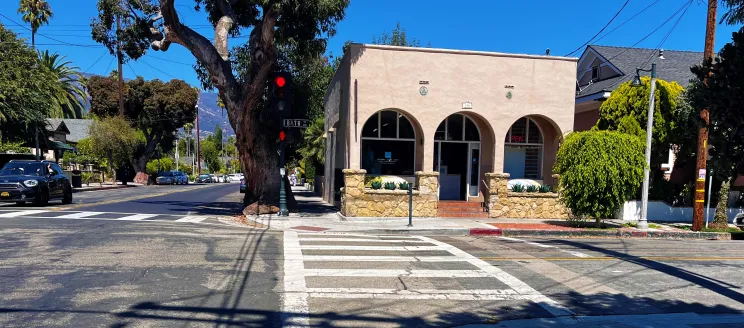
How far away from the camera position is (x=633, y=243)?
13.0m

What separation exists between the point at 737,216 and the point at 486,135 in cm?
983

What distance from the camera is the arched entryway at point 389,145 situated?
1814 centimetres

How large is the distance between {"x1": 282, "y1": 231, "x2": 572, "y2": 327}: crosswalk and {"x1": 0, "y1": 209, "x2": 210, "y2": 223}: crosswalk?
20.2ft

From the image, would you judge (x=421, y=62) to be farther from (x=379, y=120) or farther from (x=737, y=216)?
(x=737, y=216)

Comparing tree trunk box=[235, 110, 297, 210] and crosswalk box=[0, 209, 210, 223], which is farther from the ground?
tree trunk box=[235, 110, 297, 210]

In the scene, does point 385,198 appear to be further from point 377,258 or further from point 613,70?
point 613,70

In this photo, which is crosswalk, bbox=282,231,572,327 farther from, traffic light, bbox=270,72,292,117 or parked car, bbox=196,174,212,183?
parked car, bbox=196,174,212,183

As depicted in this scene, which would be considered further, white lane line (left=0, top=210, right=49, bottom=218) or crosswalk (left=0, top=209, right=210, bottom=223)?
crosswalk (left=0, top=209, right=210, bottom=223)

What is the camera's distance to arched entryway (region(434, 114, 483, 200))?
18.7 meters

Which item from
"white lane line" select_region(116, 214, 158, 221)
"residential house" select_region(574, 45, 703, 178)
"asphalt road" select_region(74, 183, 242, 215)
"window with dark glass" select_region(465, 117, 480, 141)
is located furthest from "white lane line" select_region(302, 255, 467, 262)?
"residential house" select_region(574, 45, 703, 178)

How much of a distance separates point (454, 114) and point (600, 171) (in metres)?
5.86

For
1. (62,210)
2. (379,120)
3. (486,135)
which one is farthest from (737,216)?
(62,210)

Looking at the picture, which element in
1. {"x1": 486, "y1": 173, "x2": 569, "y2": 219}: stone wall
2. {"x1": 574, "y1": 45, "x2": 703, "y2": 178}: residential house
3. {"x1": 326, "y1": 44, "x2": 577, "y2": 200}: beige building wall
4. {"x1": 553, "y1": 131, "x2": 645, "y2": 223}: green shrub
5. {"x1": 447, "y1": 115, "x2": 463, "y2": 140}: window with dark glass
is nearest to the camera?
{"x1": 553, "y1": 131, "x2": 645, "y2": 223}: green shrub

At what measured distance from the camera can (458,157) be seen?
62.6 feet
